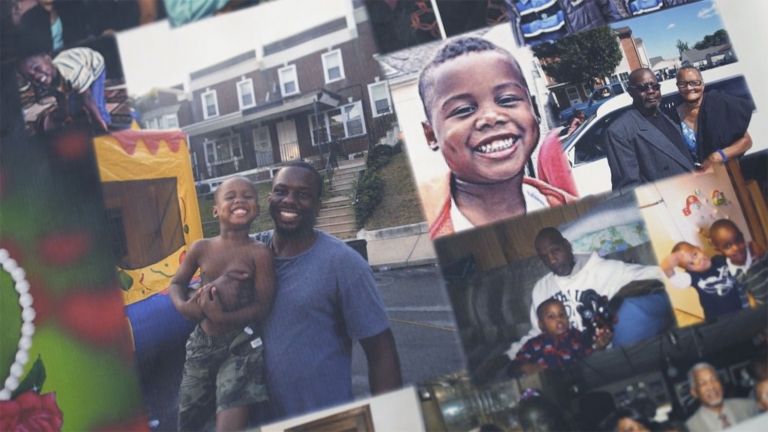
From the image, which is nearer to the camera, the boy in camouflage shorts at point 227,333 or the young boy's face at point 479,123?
the boy in camouflage shorts at point 227,333

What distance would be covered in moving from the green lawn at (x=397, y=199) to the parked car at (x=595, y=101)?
89 centimetres

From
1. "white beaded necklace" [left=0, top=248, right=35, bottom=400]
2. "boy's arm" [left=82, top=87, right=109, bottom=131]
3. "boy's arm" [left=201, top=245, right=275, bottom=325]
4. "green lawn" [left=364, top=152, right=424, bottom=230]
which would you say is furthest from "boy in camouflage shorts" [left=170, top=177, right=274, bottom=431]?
"boy's arm" [left=82, top=87, right=109, bottom=131]

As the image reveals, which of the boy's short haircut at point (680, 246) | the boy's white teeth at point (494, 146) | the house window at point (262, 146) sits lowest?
the boy's short haircut at point (680, 246)

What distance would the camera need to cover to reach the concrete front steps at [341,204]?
2379 millimetres

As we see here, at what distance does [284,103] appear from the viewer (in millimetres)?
2521

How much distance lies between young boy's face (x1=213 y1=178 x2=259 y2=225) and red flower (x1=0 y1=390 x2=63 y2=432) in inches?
46.3

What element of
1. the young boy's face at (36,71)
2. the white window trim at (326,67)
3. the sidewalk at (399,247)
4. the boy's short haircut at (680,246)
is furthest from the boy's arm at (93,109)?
the boy's short haircut at (680,246)

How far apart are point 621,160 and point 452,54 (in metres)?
1.05

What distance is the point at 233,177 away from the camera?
2412mm

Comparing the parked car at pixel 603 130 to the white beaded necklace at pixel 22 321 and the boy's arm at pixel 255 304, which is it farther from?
the white beaded necklace at pixel 22 321

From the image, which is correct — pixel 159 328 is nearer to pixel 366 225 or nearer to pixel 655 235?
pixel 366 225

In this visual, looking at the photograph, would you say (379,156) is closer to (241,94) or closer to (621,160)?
(241,94)

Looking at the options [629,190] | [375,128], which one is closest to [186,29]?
[375,128]

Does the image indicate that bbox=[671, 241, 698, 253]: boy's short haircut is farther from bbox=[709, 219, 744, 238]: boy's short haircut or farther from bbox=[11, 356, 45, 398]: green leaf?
bbox=[11, 356, 45, 398]: green leaf
